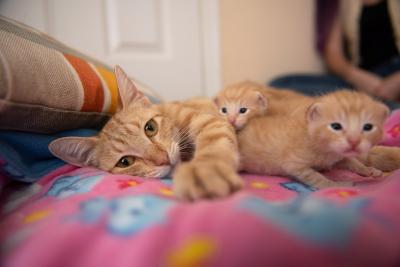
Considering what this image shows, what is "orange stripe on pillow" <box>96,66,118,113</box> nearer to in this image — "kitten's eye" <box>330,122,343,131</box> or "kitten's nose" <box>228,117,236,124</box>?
"kitten's nose" <box>228,117,236,124</box>

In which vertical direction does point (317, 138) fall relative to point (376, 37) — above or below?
below

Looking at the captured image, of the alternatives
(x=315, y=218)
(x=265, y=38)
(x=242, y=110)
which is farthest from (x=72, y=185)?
(x=265, y=38)

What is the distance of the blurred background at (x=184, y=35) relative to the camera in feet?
5.92

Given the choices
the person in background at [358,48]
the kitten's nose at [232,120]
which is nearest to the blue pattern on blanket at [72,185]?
the kitten's nose at [232,120]

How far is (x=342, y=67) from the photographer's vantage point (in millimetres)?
2299

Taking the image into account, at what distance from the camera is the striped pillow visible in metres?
0.66

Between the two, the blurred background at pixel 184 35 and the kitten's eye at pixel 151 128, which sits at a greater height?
A: the blurred background at pixel 184 35

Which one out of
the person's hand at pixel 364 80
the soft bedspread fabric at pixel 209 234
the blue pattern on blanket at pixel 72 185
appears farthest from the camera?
the person's hand at pixel 364 80

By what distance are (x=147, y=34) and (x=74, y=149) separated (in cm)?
133

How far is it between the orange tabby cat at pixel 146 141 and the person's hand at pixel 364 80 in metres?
1.67

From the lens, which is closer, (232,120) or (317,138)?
(317,138)

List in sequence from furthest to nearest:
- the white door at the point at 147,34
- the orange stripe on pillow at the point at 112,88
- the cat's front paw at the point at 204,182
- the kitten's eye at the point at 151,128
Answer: the white door at the point at 147,34 → the orange stripe on pillow at the point at 112,88 → the kitten's eye at the point at 151,128 → the cat's front paw at the point at 204,182

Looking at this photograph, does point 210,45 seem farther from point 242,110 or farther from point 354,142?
point 354,142

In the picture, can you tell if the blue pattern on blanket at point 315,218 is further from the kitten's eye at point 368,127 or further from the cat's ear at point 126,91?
the cat's ear at point 126,91
